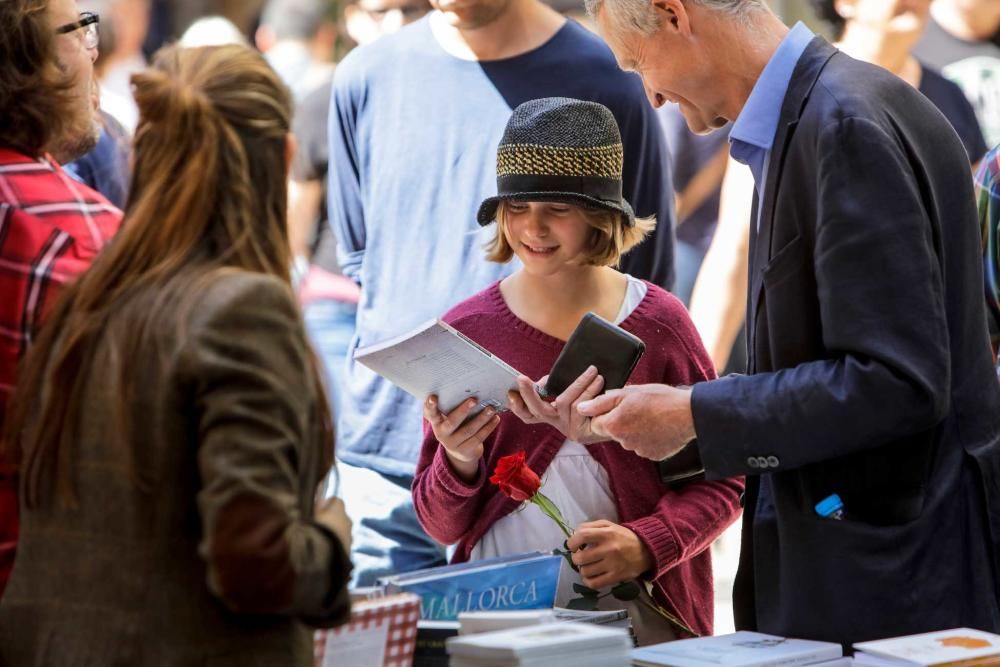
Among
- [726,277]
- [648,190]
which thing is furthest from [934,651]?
[726,277]

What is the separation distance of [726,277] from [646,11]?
2674mm

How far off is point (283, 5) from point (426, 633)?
6375 mm

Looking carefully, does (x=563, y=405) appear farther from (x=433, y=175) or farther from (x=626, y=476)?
(x=433, y=175)

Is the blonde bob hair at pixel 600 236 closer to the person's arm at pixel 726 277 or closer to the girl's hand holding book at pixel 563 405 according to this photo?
the girl's hand holding book at pixel 563 405

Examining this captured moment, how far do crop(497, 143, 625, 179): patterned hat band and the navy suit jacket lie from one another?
524 mm

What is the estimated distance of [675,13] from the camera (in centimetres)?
232

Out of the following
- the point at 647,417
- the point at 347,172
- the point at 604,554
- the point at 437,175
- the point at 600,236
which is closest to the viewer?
the point at 647,417

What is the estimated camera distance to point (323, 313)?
4.69 m

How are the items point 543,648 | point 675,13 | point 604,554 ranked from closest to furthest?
point 543,648, point 675,13, point 604,554

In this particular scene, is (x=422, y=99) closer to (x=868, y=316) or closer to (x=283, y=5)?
(x=868, y=316)

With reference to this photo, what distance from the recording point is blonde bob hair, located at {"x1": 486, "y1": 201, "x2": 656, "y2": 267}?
276 centimetres

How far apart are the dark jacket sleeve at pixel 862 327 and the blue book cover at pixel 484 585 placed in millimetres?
420

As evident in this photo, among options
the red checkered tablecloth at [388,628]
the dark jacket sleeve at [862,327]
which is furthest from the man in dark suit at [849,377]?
the red checkered tablecloth at [388,628]

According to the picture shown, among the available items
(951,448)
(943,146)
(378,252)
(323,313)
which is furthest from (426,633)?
(323,313)
